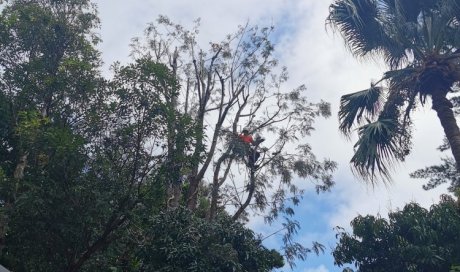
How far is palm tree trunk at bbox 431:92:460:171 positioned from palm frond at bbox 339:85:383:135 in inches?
51.6

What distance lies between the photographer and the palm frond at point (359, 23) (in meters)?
12.3

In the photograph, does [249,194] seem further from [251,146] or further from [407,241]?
[407,241]

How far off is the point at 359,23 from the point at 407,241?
6.00 meters

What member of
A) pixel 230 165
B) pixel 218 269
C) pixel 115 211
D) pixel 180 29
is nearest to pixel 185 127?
pixel 115 211

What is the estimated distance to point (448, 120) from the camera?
Result: 11.0m

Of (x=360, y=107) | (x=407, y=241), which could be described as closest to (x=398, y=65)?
(x=360, y=107)

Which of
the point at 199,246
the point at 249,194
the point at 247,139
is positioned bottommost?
the point at 199,246

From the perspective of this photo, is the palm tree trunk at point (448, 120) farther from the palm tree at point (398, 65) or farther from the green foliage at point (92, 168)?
the green foliage at point (92, 168)

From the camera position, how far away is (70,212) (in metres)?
10.6

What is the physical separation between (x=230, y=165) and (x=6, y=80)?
24.6 ft

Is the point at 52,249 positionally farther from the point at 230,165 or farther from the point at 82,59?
the point at 230,165

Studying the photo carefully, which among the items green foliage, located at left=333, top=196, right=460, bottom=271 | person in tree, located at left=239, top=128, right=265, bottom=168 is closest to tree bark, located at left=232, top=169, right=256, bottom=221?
person in tree, located at left=239, top=128, right=265, bottom=168

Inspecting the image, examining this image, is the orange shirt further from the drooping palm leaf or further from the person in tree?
the drooping palm leaf

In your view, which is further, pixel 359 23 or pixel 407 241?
pixel 407 241
